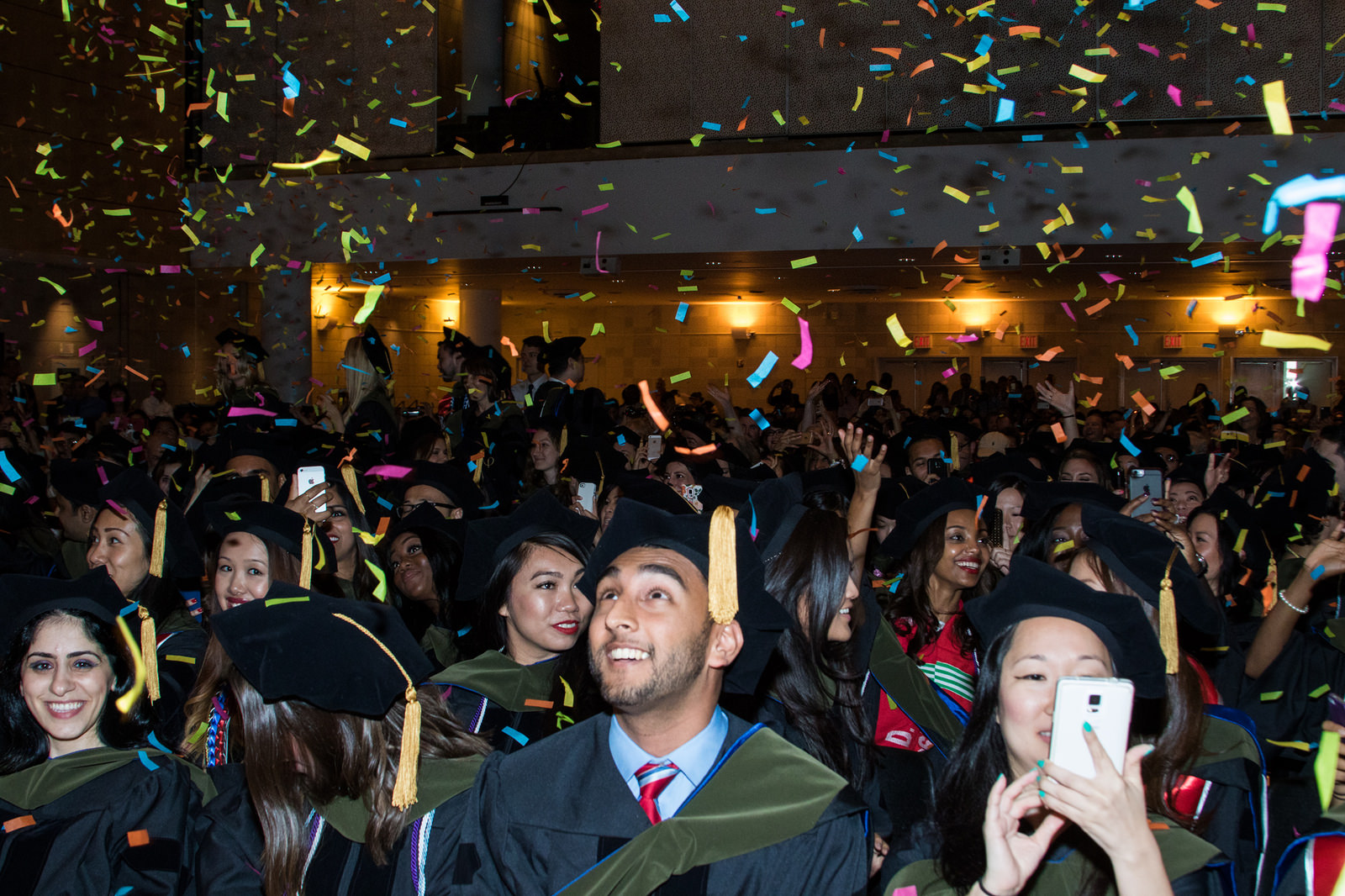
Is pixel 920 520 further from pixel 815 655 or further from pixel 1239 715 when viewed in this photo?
pixel 1239 715

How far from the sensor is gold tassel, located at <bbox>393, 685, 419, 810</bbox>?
2230 millimetres

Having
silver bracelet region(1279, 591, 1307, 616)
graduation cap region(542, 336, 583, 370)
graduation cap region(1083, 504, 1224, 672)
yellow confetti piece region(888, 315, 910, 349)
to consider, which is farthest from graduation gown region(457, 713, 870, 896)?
yellow confetti piece region(888, 315, 910, 349)

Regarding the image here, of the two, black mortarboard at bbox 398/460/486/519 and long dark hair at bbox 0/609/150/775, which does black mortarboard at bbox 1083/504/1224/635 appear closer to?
long dark hair at bbox 0/609/150/775

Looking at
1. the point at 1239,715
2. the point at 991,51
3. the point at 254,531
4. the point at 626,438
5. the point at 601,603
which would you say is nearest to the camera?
the point at 601,603

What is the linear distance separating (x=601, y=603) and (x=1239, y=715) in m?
1.66

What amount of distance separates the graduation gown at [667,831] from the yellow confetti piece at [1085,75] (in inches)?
422

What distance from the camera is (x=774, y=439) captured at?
29.5 ft

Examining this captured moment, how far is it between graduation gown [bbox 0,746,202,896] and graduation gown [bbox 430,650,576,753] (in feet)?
→ 2.37

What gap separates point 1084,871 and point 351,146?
42.5ft

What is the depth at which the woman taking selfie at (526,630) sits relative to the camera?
→ 3002 mm

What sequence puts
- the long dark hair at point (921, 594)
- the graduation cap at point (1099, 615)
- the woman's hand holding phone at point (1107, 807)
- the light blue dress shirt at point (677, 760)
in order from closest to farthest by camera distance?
the woman's hand holding phone at point (1107, 807)
the light blue dress shirt at point (677, 760)
the graduation cap at point (1099, 615)
the long dark hair at point (921, 594)

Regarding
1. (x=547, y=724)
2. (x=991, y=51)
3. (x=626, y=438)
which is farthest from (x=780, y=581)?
(x=991, y=51)

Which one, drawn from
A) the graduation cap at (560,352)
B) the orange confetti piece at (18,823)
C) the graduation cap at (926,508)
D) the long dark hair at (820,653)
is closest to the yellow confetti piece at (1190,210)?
the graduation cap at (560,352)

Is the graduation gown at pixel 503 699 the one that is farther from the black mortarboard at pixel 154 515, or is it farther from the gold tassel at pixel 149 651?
the black mortarboard at pixel 154 515
